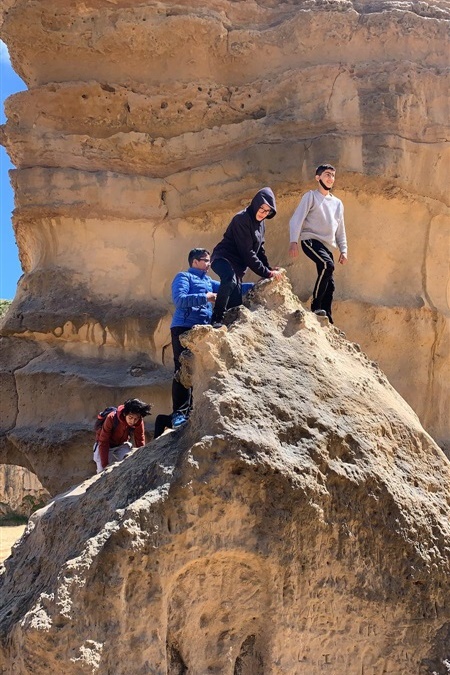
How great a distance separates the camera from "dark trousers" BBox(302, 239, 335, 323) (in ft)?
14.4

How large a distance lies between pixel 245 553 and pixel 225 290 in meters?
1.79

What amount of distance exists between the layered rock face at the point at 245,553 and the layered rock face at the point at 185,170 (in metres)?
3.74

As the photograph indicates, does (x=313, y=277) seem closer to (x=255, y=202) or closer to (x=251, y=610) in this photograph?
(x=255, y=202)

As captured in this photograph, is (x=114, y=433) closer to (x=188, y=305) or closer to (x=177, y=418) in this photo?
(x=177, y=418)

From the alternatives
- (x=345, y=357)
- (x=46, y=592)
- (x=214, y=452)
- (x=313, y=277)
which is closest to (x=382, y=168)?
(x=313, y=277)

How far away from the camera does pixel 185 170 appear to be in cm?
712

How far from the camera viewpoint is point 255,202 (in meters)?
4.08

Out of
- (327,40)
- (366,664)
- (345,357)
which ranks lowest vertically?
(366,664)

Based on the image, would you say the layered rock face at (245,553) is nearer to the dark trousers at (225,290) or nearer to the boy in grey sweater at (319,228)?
the dark trousers at (225,290)

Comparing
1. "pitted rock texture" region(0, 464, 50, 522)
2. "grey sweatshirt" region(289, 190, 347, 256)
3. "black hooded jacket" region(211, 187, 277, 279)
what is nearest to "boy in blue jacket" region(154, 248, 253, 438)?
"black hooded jacket" region(211, 187, 277, 279)

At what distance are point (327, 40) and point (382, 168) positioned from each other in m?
1.46

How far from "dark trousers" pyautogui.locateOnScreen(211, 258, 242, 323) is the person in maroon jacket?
655 mm

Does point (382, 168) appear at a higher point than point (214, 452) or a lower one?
higher

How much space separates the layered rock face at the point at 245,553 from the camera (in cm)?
221
